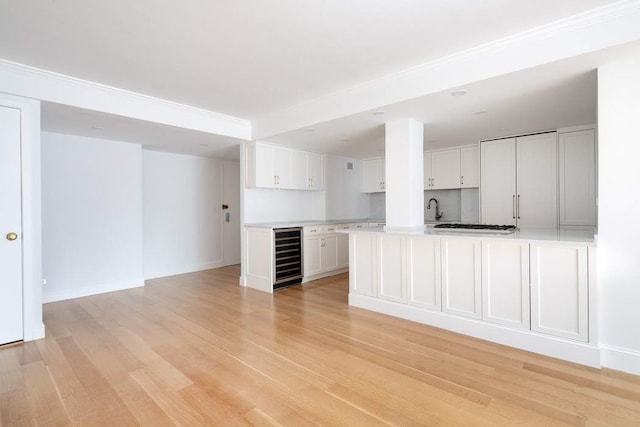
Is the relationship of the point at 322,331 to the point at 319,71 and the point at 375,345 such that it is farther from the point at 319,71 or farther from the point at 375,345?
the point at 319,71

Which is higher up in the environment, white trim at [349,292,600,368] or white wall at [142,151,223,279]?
white wall at [142,151,223,279]

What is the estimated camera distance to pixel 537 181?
14.3 feet

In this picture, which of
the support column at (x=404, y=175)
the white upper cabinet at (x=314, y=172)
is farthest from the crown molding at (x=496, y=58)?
the white upper cabinet at (x=314, y=172)

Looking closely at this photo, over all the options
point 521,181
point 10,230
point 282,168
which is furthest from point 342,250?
point 10,230

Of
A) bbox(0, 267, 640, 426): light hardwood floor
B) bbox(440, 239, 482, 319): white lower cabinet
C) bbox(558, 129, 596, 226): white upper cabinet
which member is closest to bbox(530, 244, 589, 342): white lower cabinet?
bbox(0, 267, 640, 426): light hardwood floor

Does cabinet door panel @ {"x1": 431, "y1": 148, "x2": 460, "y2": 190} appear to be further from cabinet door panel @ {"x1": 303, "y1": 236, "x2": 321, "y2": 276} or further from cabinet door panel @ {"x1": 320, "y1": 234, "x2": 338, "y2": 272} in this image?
cabinet door panel @ {"x1": 303, "y1": 236, "x2": 321, "y2": 276}

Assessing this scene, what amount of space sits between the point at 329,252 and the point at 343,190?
→ 1622mm

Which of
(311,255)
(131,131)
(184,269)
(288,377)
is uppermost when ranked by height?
(131,131)

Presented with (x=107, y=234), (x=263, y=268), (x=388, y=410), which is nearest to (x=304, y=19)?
(x=388, y=410)

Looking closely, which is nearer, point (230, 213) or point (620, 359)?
point (620, 359)

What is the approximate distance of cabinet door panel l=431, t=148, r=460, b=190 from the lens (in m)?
5.36

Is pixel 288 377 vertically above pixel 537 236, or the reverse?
pixel 537 236

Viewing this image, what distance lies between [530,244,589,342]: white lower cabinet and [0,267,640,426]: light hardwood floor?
0.27 m

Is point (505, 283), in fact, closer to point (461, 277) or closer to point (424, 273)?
point (461, 277)
